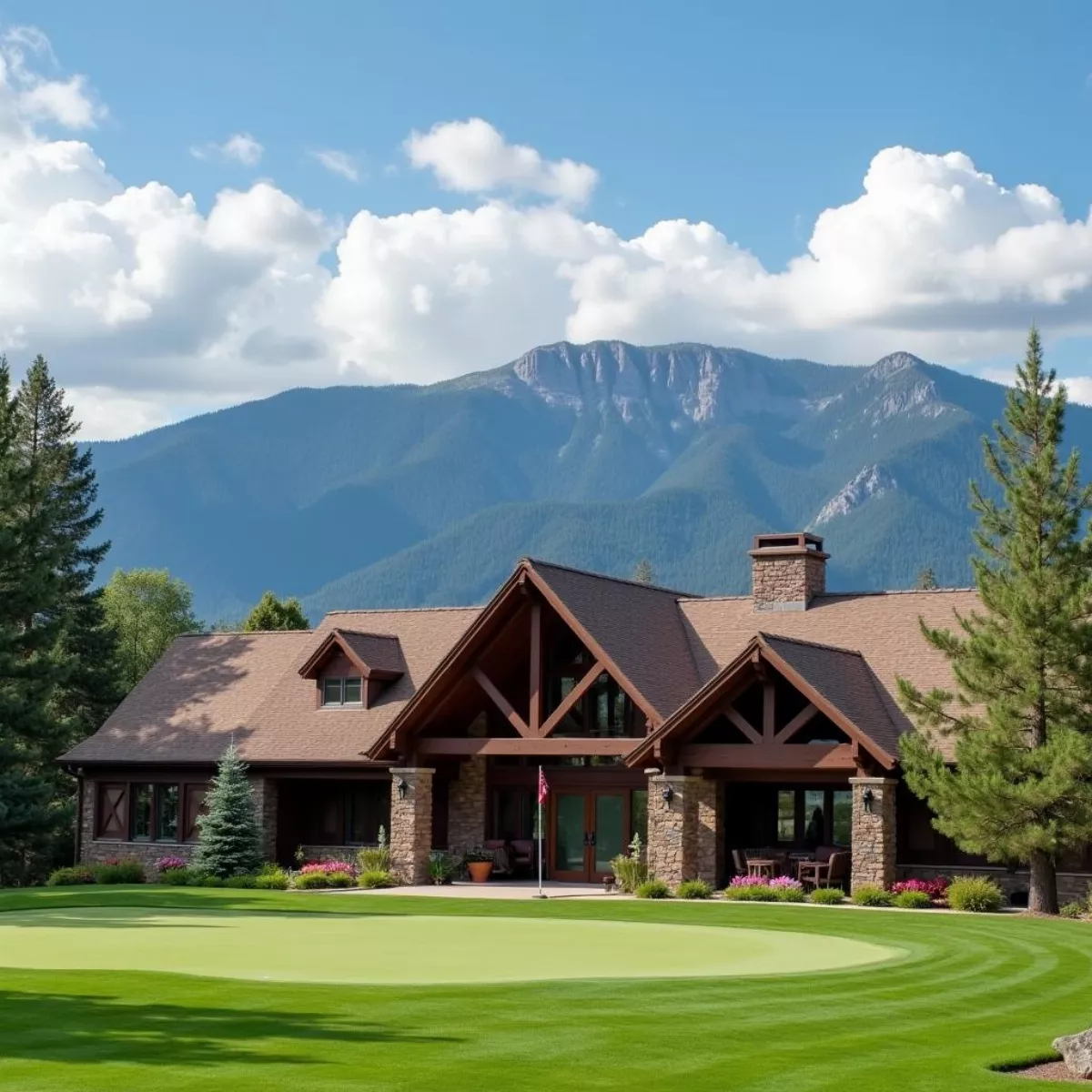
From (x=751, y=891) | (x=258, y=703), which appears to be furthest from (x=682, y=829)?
(x=258, y=703)

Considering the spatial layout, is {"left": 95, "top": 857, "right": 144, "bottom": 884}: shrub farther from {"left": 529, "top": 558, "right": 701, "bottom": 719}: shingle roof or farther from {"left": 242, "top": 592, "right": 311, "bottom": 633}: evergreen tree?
{"left": 242, "top": 592, "right": 311, "bottom": 633}: evergreen tree

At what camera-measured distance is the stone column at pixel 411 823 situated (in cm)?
3525

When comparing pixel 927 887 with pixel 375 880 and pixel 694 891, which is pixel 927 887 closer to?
pixel 694 891

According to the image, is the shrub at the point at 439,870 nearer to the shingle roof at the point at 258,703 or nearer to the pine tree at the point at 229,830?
the shingle roof at the point at 258,703

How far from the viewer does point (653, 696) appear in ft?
110

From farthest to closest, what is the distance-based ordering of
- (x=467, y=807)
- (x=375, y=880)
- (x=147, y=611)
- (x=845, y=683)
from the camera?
(x=147, y=611)
(x=467, y=807)
(x=375, y=880)
(x=845, y=683)

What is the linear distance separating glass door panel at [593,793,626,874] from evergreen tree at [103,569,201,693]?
39827mm

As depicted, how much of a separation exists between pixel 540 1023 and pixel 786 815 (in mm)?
20916

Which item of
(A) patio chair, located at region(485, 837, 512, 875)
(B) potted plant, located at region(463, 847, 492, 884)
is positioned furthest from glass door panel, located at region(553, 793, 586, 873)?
(B) potted plant, located at region(463, 847, 492, 884)

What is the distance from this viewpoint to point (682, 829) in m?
32.1

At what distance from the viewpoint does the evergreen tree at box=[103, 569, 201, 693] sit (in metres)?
76.2

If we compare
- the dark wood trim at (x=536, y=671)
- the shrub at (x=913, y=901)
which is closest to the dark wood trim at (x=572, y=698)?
the dark wood trim at (x=536, y=671)

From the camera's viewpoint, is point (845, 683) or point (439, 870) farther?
point (439, 870)

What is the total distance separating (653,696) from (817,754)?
379cm
